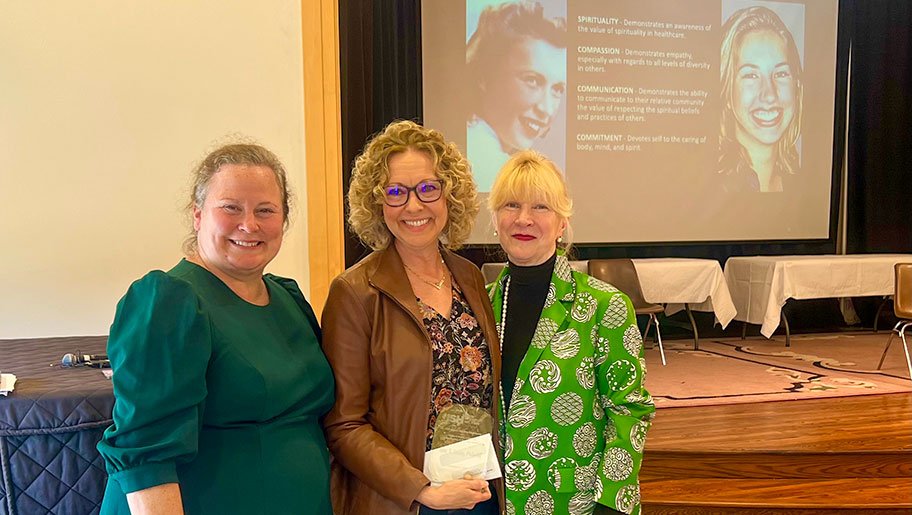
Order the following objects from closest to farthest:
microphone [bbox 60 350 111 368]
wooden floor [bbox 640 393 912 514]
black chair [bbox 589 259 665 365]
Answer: microphone [bbox 60 350 111 368], wooden floor [bbox 640 393 912 514], black chair [bbox 589 259 665 365]

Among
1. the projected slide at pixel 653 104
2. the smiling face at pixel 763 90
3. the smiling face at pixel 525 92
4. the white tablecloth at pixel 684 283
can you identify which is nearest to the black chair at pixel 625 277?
the white tablecloth at pixel 684 283

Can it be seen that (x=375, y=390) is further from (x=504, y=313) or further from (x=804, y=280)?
(x=804, y=280)

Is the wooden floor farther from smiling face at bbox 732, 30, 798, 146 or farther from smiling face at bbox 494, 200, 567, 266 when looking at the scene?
smiling face at bbox 732, 30, 798, 146

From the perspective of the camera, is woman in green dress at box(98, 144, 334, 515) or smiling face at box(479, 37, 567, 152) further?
smiling face at box(479, 37, 567, 152)

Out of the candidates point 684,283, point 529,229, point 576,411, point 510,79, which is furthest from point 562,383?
point 510,79

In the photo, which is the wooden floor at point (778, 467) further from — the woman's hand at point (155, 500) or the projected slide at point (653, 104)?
the projected slide at point (653, 104)

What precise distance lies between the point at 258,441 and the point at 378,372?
28 centimetres

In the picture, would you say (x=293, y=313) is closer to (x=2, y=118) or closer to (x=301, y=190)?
(x=301, y=190)

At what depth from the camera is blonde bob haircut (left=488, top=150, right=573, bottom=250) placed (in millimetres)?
1589

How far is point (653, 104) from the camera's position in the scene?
20.2 ft

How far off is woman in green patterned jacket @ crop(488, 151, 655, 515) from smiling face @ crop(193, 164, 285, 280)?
1.94 feet

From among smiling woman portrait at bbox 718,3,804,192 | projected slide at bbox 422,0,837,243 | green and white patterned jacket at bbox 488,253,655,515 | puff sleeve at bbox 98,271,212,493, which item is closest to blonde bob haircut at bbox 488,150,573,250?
green and white patterned jacket at bbox 488,253,655,515

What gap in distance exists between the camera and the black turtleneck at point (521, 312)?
1604 millimetres

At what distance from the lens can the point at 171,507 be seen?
1078mm
